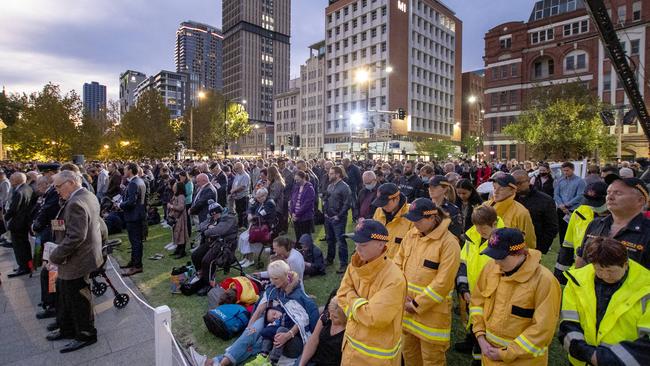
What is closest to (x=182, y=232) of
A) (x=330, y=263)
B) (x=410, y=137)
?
(x=330, y=263)

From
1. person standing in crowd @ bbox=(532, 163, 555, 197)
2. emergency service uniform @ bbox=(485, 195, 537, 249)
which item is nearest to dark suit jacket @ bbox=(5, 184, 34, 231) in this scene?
emergency service uniform @ bbox=(485, 195, 537, 249)

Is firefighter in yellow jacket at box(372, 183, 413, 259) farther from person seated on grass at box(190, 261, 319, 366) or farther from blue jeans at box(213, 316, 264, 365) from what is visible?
blue jeans at box(213, 316, 264, 365)

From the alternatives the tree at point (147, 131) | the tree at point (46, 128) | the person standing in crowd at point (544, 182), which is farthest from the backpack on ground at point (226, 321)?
the tree at point (147, 131)

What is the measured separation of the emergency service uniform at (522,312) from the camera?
2592mm

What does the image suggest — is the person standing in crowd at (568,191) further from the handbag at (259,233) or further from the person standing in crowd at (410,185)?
the handbag at (259,233)

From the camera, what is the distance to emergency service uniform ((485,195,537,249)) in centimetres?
455

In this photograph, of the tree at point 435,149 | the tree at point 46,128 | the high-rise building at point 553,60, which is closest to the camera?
the tree at point 46,128

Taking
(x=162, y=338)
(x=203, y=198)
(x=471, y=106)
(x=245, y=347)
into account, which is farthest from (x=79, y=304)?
(x=471, y=106)

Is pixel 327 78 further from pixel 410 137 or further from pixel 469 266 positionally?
pixel 469 266

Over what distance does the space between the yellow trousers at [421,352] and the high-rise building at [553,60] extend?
44.1 m

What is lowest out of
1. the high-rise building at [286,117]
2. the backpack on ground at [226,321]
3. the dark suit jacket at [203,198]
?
the backpack on ground at [226,321]

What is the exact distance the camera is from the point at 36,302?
6.18m

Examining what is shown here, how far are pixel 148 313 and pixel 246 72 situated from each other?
132980 millimetres

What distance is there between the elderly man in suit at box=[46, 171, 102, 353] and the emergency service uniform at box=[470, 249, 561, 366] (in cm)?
481
